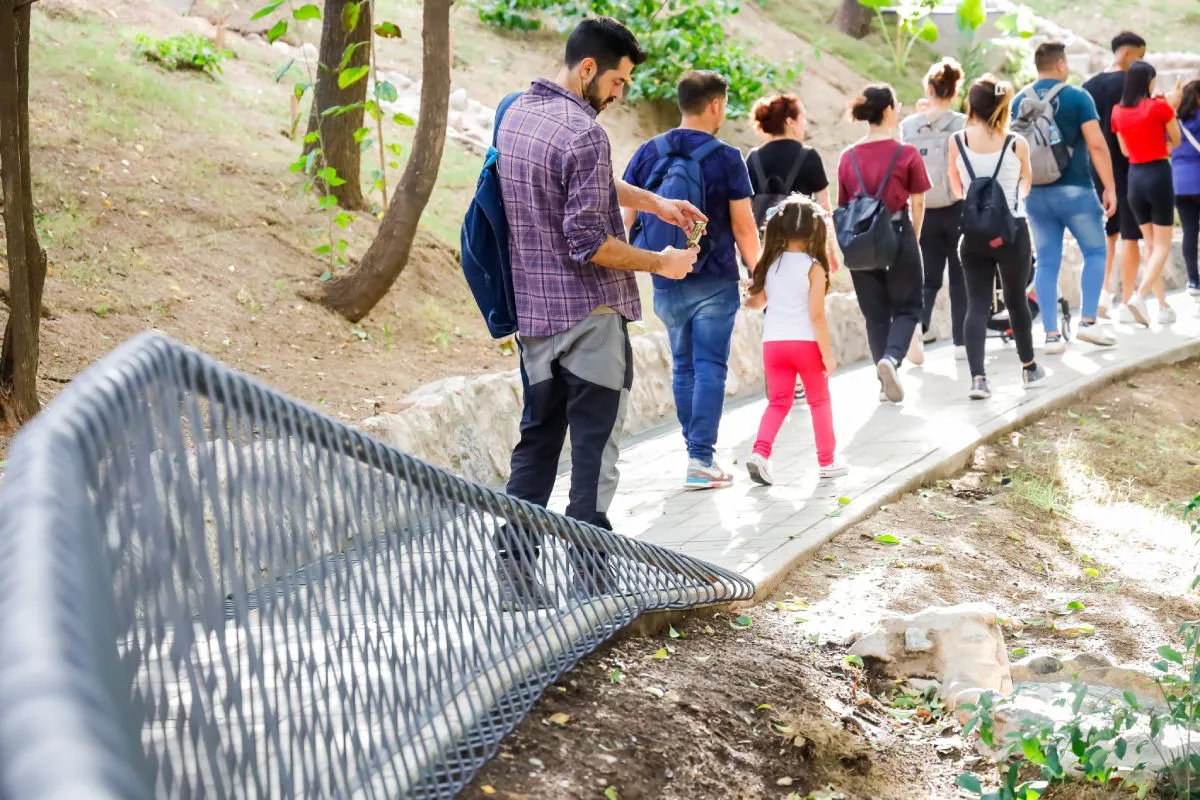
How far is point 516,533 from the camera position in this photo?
3.99 metres

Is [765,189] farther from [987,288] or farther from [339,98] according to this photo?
[339,98]

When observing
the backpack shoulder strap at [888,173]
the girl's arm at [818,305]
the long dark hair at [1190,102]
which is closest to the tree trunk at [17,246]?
the girl's arm at [818,305]

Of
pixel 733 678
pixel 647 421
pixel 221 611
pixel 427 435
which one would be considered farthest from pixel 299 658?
pixel 647 421

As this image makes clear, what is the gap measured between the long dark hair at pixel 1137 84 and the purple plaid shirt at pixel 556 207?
7334 millimetres

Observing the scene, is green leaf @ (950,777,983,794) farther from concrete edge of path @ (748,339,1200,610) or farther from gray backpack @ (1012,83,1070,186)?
gray backpack @ (1012,83,1070,186)

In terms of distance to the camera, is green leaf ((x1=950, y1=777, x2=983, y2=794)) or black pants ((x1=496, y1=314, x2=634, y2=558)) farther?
black pants ((x1=496, y1=314, x2=634, y2=558))

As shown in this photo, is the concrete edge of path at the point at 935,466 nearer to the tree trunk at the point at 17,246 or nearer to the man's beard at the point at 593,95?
the man's beard at the point at 593,95

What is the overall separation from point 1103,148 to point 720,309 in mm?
3993

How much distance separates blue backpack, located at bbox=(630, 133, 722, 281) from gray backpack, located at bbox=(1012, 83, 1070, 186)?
3661 millimetres

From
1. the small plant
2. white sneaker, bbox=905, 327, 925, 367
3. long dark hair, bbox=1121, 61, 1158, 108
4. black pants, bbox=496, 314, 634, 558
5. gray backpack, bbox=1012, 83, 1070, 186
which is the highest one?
long dark hair, bbox=1121, 61, 1158, 108

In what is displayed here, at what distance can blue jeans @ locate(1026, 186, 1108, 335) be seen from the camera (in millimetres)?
9469

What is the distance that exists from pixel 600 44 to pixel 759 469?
2.81 metres

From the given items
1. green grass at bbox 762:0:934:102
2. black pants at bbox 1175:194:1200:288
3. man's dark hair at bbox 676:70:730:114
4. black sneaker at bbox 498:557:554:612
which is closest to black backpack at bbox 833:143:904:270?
man's dark hair at bbox 676:70:730:114

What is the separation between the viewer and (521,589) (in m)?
4.06
